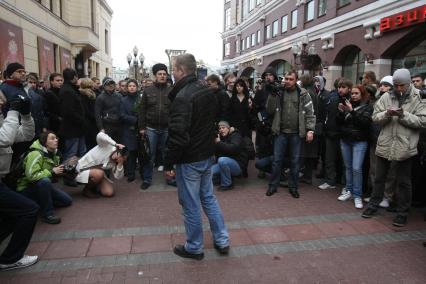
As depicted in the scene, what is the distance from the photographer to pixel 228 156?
21.0ft

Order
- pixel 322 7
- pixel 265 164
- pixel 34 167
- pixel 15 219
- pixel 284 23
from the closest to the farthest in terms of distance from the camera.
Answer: pixel 15 219 < pixel 34 167 < pixel 265 164 < pixel 322 7 < pixel 284 23

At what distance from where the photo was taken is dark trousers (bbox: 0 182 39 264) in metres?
3.25

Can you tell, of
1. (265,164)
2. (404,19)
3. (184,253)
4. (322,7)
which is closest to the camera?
(184,253)

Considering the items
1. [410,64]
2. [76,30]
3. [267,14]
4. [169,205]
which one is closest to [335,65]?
[410,64]

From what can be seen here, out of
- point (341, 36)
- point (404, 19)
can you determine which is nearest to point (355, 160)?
point (404, 19)

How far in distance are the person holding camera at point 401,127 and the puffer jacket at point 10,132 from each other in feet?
13.5

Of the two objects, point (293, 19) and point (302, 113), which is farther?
point (293, 19)

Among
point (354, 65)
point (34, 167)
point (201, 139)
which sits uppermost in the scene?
point (354, 65)

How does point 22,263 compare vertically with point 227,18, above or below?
below

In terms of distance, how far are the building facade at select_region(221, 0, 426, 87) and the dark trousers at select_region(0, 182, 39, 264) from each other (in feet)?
44.2

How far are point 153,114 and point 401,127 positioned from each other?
3881mm

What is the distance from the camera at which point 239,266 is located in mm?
3562

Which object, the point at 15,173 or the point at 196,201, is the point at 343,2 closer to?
the point at 196,201

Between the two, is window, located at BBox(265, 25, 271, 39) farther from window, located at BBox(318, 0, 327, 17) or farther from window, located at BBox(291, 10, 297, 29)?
window, located at BBox(318, 0, 327, 17)
